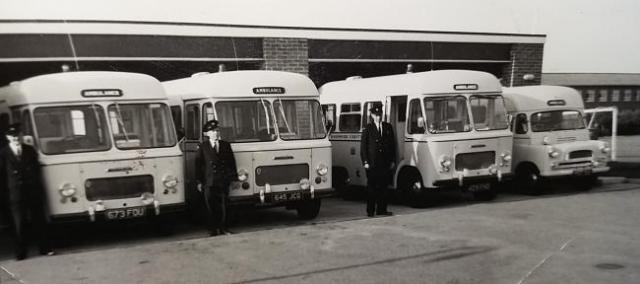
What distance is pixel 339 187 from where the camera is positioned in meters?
13.4

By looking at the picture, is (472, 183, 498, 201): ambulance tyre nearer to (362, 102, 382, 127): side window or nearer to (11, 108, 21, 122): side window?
(362, 102, 382, 127): side window

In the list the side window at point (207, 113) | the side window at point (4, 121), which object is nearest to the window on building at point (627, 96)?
the side window at point (207, 113)

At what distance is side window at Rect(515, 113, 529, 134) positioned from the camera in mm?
13320

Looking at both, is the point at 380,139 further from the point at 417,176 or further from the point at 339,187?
the point at 339,187

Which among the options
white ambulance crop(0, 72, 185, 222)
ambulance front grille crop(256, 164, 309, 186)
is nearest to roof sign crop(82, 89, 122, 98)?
white ambulance crop(0, 72, 185, 222)

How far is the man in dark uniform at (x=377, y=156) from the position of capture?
1050 centimetres

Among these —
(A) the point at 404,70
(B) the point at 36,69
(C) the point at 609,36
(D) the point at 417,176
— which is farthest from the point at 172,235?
(A) the point at 404,70

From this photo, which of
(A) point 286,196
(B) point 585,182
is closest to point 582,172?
(B) point 585,182

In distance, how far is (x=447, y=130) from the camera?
11414mm

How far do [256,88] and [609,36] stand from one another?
18.3 feet

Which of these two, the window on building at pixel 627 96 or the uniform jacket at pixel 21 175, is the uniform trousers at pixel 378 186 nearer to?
the uniform jacket at pixel 21 175

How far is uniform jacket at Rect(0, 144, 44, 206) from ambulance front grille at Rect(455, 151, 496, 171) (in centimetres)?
703

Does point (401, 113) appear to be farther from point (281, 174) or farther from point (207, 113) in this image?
point (207, 113)

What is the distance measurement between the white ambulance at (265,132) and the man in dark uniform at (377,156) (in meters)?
0.72
